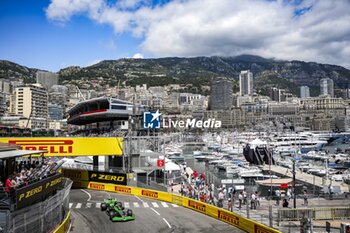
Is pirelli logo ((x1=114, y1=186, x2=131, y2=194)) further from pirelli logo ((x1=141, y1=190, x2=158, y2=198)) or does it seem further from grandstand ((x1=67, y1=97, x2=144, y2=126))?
grandstand ((x1=67, y1=97, x2=144, y2=126))

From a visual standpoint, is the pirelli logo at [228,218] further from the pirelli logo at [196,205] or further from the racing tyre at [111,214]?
the racing tyre at [111,214]

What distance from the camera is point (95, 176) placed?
4534cm

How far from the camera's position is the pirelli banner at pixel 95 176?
42969 mm

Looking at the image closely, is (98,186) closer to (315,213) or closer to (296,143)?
(315,213)

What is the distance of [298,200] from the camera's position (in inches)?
1428

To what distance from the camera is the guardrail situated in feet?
86.6

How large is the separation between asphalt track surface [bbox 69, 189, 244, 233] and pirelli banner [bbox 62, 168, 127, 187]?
5433 mm

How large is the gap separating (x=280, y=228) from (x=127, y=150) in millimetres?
26107

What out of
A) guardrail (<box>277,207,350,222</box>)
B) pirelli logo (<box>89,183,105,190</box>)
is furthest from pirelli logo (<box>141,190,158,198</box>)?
guardrail (<box>277,207,350,222</box>)

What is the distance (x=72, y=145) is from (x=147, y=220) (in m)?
18.2

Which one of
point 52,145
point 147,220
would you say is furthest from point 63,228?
point 52,145

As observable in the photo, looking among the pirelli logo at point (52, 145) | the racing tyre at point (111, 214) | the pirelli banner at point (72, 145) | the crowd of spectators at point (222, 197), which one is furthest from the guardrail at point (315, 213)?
the pirelli logo at point (52, 145)

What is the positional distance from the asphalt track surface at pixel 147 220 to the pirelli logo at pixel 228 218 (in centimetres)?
39

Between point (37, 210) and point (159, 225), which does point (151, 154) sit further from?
point (37, 210)
